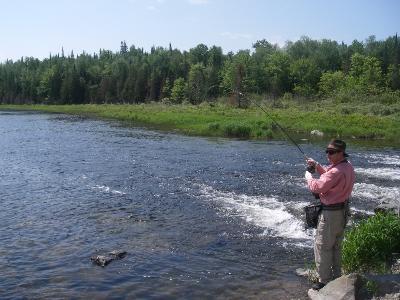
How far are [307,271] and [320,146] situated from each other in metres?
23.8

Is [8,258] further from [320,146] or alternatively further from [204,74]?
[204,74]

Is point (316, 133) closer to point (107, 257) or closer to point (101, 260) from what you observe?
point (107, 257)

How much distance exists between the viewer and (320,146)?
33.1 metres

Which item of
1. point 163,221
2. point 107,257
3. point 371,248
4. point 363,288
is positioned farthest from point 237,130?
point 363,288

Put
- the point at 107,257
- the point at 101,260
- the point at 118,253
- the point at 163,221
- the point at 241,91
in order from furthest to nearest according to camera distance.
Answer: the point at 241,91
the point at 163,221
the point at 118,253
the point at 107,257
the point at 101,260

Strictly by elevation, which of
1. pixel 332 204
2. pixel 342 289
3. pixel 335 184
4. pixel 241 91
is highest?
pixel 241 91

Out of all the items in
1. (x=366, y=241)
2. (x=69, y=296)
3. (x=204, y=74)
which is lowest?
(x=69, y=296)

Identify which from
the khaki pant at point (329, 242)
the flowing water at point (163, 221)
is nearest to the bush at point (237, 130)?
the flowing water at point (163, 221)

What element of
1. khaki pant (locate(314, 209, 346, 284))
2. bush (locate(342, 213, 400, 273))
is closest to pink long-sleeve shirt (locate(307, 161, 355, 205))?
khaki pant (locate(314, 209, 346, 284))

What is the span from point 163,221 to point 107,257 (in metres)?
3.64

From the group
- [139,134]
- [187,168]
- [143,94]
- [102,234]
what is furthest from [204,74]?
[102,234]

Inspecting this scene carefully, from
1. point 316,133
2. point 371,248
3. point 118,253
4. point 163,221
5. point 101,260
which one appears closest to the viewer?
point 371,248

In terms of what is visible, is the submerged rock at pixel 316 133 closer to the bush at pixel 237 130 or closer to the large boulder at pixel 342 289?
the bush at pixel 237 130

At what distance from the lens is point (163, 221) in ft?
48.6
